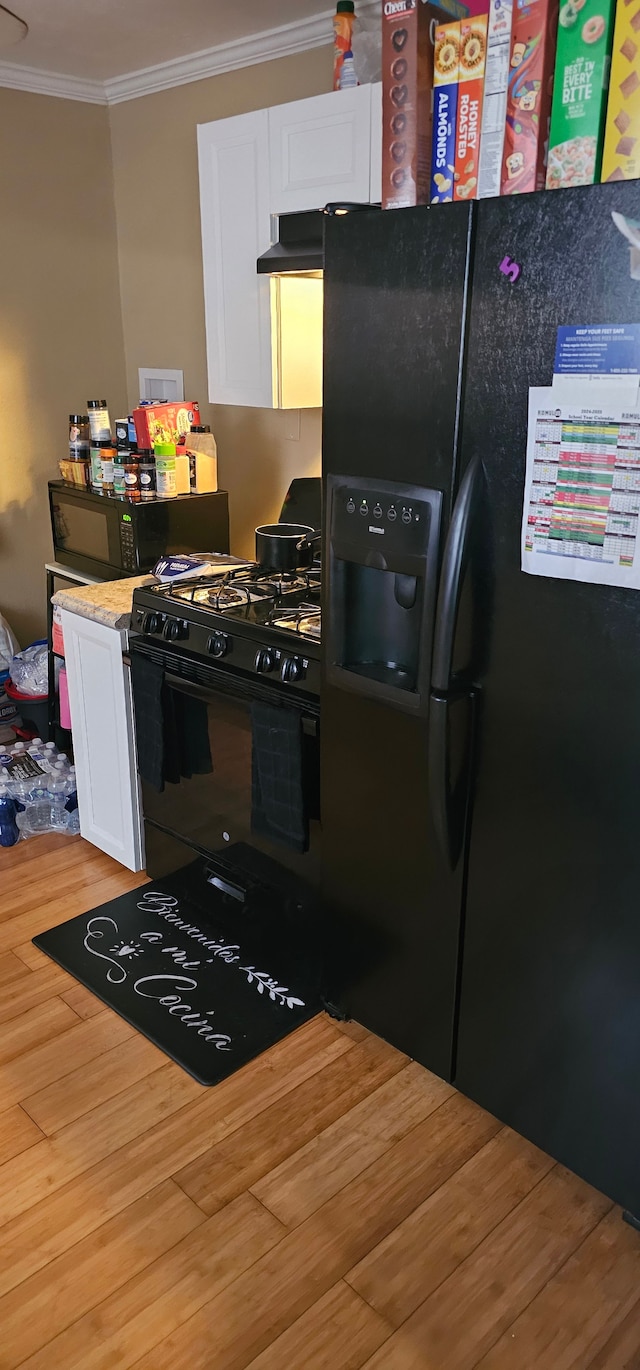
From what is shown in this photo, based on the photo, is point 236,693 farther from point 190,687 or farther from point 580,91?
point 580,91

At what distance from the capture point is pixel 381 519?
170 centimetres

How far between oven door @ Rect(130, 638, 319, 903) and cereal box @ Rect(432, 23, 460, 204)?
1.02 m

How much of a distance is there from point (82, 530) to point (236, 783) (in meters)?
1.39

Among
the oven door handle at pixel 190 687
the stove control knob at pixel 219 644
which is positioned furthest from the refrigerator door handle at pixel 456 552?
the oven door handle at pixel 190 687

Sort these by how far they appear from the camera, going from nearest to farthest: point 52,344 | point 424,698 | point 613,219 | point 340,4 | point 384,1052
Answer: point 613,219, point 424,698, point 340,4, point 384,1052, point 52,344

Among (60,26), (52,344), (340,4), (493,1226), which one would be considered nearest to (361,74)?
(340,4)

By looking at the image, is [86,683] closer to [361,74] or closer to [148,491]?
[148,491]

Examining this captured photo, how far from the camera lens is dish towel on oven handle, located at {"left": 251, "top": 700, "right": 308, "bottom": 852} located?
2064mm

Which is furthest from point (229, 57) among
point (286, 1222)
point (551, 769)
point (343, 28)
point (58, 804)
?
point (286, 1222)

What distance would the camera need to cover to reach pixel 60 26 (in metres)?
2.75

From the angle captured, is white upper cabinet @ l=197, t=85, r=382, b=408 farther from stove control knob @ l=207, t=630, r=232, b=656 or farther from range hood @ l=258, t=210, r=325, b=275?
stove control knob @ l=207, t=630, r=232, b=656

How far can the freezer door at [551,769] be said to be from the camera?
140 cm

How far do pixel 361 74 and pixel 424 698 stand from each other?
4.43 feet

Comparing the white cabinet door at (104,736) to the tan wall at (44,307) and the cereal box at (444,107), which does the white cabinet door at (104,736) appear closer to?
the tan wall at (44,307)
